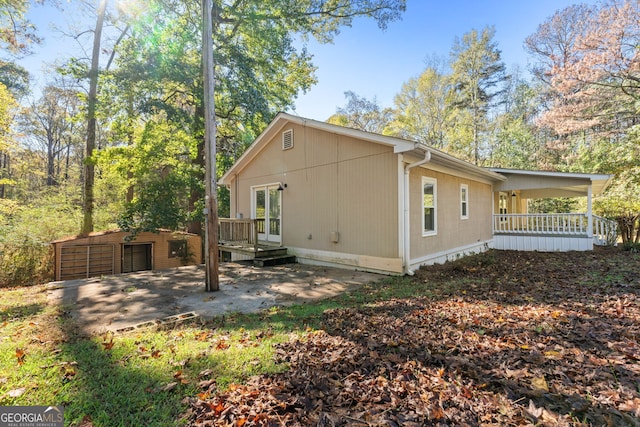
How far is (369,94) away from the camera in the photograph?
2683cm

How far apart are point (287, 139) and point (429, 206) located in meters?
5.13

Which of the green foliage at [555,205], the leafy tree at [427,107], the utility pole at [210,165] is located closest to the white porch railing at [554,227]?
the green foliage at [555,205]

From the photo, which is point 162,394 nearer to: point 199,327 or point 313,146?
point 199,327

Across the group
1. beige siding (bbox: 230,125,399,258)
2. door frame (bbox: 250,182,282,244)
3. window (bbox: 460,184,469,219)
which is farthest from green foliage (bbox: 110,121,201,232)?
window (bbox: 460,184,469,219)

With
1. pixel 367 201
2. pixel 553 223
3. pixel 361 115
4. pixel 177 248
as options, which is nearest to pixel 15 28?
pixel 177 248

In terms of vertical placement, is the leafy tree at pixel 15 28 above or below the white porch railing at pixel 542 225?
above

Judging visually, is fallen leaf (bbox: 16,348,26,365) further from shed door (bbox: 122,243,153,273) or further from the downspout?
shed door (bbox: 122,243,153,273)

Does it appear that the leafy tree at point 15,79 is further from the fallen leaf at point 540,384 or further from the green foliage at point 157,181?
the fallen leaf at point 540,384

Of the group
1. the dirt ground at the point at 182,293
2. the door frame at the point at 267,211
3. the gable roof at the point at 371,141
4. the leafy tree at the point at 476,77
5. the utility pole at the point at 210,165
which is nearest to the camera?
the dirt ground at the point at 182,293

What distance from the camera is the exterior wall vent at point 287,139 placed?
972 centimetres

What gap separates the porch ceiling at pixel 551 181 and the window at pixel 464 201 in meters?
2.28

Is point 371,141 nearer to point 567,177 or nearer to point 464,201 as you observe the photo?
point 464,201

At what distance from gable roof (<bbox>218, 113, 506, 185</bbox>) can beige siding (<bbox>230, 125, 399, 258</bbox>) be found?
24 centimetres

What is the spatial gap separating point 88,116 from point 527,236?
63.3 feet
